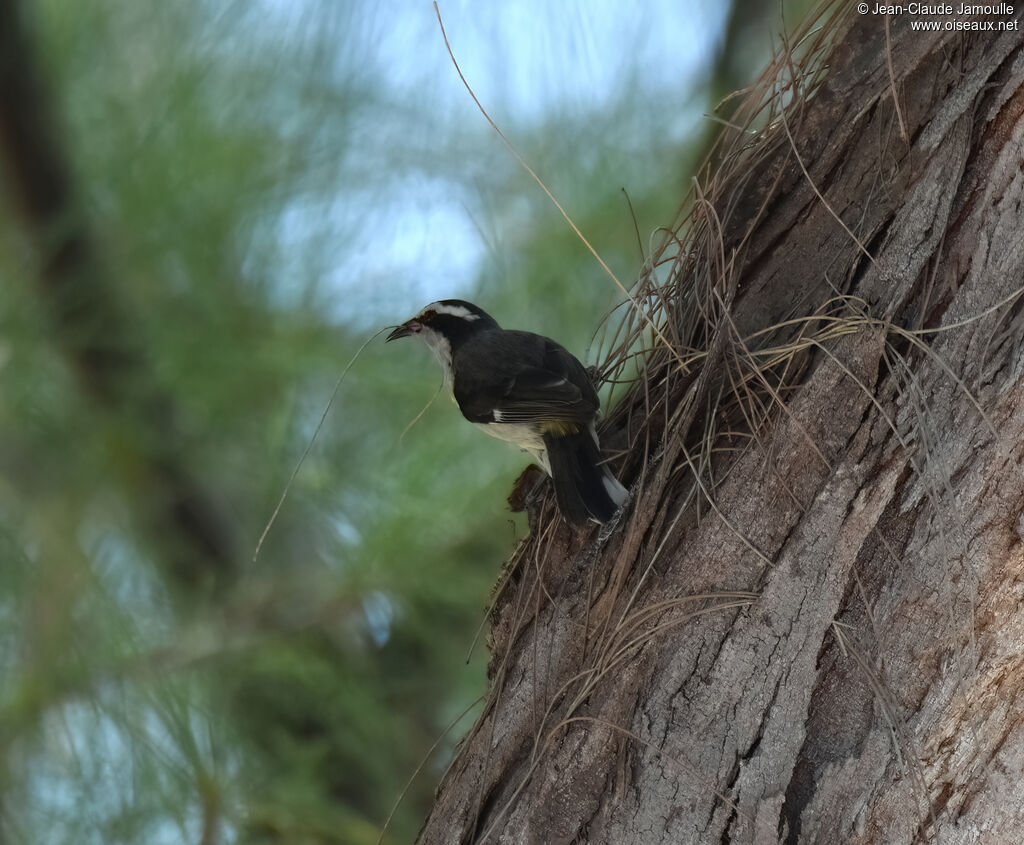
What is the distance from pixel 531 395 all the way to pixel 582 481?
20 cm

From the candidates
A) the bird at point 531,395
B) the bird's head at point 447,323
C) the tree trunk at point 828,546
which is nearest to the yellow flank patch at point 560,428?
the bird at point 531,395

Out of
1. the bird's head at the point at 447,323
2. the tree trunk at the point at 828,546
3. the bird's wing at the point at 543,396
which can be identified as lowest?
the tree trunk at the point at 828,546

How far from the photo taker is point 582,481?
1060 mm

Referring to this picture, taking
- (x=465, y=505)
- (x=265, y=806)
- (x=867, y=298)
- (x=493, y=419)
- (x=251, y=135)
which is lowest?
(x=265, y=806)

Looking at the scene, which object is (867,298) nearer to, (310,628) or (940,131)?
(940,131)

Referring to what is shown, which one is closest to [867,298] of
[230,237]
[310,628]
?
[230,237]

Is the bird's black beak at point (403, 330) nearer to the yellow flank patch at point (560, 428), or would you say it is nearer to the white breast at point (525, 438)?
the white breast at point (525, 438)

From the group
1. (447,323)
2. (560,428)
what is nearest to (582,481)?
(560,428)

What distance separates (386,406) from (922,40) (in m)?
1.46

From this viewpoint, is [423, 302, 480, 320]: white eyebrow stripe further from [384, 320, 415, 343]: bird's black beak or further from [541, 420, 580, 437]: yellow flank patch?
[541, 420, 580, 437]: yellow flank patch

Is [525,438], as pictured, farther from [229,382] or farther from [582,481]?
[229,382]

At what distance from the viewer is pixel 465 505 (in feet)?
6.90

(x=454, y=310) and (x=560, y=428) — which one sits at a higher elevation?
(x=454, y=310)

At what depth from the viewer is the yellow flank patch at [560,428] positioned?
46.5 inches
